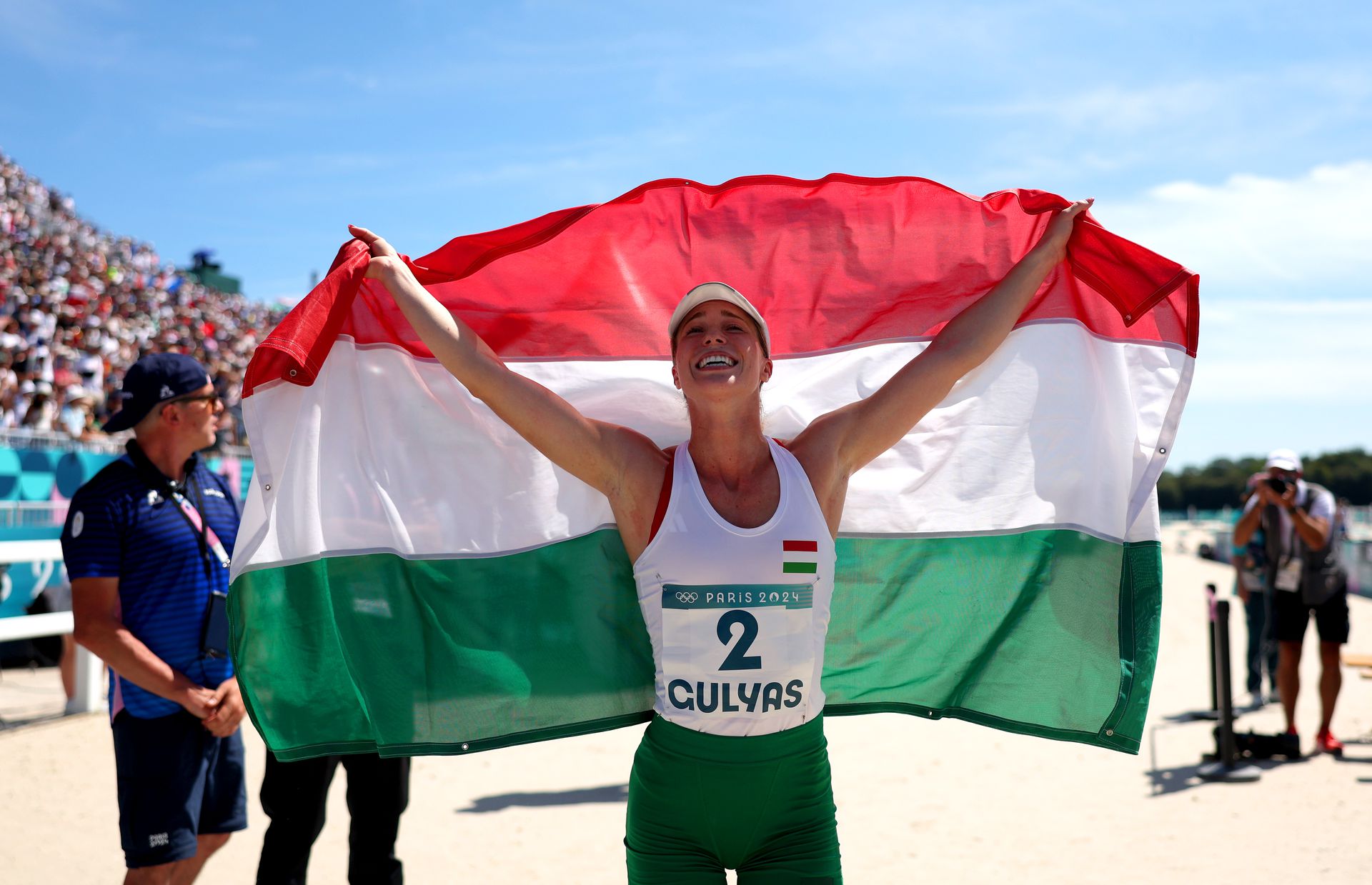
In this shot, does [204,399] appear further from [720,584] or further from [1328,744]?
[1328,744]

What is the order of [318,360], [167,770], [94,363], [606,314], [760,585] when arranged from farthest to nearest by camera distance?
[94,363], [606,314], [167,770], [318,360], [760,585]

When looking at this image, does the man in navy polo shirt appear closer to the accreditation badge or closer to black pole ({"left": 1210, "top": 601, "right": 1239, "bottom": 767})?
black pole ({"left": 1210, "top": 601, "right": 1239, "bottom": 767})

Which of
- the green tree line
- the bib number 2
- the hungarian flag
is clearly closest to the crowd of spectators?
the hungarian flag

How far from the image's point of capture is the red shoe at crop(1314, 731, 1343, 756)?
841 cm

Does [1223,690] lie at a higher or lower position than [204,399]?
lower

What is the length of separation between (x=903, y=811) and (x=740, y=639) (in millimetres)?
4659

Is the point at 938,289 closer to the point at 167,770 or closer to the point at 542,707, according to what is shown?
the point at 542,707

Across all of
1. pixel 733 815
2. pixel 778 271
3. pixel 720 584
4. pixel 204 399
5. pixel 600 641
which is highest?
pixel 778 271

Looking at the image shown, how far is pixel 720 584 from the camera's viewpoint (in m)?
2.96

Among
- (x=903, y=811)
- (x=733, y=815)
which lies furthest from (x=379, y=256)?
(x=903, y=811)

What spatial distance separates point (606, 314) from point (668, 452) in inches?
35.7

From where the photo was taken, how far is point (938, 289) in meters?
4.07

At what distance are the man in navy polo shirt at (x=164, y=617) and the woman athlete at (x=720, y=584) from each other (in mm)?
1456

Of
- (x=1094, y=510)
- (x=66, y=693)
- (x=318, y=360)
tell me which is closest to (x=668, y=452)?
(x=318, y=360)
